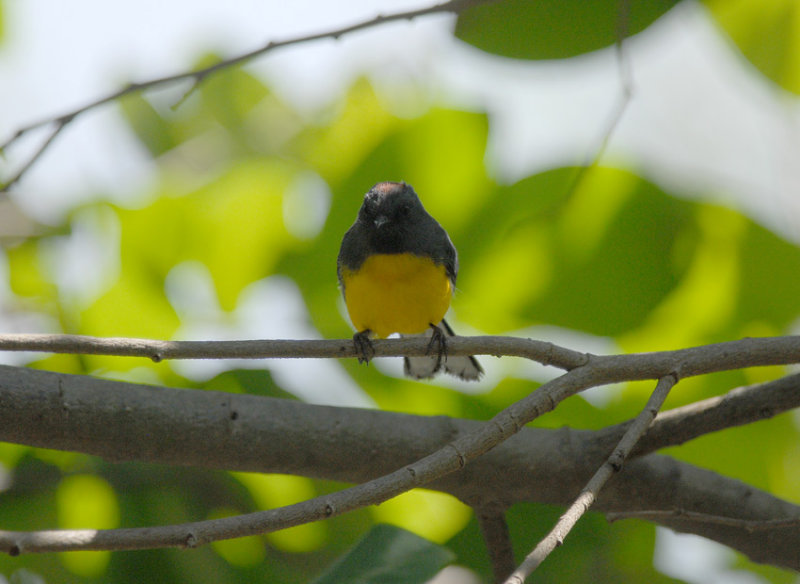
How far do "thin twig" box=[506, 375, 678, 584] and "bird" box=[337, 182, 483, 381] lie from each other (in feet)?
4.23

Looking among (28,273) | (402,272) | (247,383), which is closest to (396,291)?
(402,272)

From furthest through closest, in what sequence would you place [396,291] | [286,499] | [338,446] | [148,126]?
[148,126] → [396,291] → [286,499] → [338,446]

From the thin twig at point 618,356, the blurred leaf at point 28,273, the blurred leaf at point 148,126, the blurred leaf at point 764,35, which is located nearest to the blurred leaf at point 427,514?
the thin twig at point 618,356

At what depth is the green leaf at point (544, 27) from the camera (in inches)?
111

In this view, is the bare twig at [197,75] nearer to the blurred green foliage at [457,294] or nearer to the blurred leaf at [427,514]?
the blurred green foliage at [457,294]

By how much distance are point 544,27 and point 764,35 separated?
2.90 feet

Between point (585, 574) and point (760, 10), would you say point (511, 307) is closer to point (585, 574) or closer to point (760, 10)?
point (585, 574)

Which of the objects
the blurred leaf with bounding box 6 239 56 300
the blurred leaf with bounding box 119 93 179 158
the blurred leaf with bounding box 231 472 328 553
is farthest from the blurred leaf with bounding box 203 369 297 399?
the blurred leaf with bounding box 119 93 179 158

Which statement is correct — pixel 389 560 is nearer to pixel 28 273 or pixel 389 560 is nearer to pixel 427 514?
pixel 427 514

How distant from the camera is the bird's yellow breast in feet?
10.4

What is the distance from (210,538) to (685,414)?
1.54 m

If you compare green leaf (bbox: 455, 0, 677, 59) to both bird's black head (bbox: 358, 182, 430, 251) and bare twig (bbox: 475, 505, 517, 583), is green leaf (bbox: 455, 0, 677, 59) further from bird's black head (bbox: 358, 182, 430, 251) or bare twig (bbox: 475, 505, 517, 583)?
bare twig (bbox: 475, 505, 517, 583)

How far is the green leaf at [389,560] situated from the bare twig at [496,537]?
0.41 meters

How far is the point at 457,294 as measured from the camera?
3193 mm
